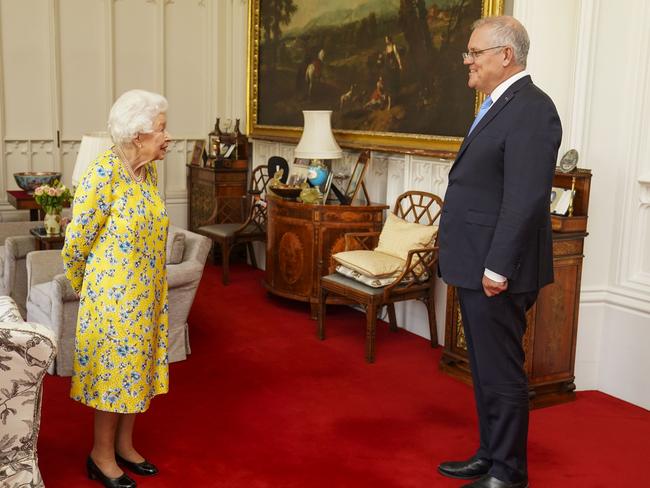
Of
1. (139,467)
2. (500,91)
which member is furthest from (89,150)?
(500,91)

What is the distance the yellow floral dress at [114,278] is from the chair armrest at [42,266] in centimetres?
208

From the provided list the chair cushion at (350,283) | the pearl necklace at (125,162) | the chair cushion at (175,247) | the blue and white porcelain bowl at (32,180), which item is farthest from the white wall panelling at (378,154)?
the pearl necklace at (125,162)

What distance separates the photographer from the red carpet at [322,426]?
3537mm

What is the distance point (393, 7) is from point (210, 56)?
3.61m

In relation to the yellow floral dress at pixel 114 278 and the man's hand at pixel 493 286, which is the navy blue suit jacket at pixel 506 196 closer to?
the man's hand at pixel 493 286

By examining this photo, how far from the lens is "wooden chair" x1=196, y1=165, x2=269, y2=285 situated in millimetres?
7367

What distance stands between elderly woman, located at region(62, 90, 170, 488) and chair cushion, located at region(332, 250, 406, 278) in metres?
2.21

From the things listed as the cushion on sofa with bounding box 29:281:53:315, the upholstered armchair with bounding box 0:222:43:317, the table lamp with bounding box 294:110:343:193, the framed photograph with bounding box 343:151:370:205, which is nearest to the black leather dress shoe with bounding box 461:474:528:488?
the cushion on sofa with bounding box 29:281:53:315

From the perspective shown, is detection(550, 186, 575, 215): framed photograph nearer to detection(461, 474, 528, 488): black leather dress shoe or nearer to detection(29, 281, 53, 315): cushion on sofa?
detection(461, 474, 528, 488): black leather dress shoe

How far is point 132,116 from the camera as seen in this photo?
10.0ft

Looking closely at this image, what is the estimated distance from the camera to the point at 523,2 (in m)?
4.38

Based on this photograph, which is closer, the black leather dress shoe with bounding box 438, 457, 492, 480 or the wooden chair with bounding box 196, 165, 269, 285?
the black leather dress shoe with bounding box 438, 457, 492, 480

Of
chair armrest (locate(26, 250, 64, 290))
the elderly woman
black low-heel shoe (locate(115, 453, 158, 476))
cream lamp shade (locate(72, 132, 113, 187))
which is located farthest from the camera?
chair armrest (locate(26, 250, 64, 290))

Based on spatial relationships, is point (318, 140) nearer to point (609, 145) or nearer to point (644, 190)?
point (609, 145)
